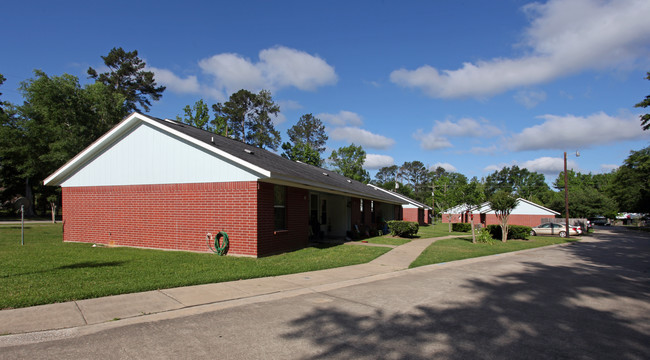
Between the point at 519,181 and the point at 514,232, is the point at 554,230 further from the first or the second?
the point at 519,181

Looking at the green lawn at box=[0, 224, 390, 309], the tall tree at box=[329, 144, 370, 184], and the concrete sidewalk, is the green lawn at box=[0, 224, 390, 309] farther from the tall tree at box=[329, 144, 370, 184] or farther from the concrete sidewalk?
the tall tree at box=[329, 144, 370, 184]

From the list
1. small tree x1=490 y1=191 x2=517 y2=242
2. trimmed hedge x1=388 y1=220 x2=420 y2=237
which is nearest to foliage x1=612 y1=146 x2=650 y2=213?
small tree x1=490 y1=191 x2=517 y2=242

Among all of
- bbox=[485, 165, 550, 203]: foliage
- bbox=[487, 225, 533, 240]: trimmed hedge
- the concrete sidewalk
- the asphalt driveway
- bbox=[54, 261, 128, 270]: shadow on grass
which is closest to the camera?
the asphalt driveway

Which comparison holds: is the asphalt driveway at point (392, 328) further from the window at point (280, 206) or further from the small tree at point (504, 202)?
the small tree at point (504, 202)

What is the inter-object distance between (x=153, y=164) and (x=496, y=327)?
12508mm

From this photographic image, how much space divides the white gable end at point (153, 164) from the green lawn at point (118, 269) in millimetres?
2680

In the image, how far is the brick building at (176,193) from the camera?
38.5 ft

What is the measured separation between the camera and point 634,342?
487 cm

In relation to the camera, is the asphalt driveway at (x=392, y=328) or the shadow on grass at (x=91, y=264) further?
the shadow on grass at (x=91, y=264)

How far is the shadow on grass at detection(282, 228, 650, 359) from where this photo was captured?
446 centimetres

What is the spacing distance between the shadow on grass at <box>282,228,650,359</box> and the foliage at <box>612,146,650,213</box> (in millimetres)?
49106

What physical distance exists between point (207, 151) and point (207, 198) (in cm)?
162

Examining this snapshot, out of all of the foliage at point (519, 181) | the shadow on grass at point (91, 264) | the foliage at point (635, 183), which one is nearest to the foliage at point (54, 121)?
the shadow on grass at point (91, 264)

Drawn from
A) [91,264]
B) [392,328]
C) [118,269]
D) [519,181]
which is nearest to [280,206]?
[118,269]
